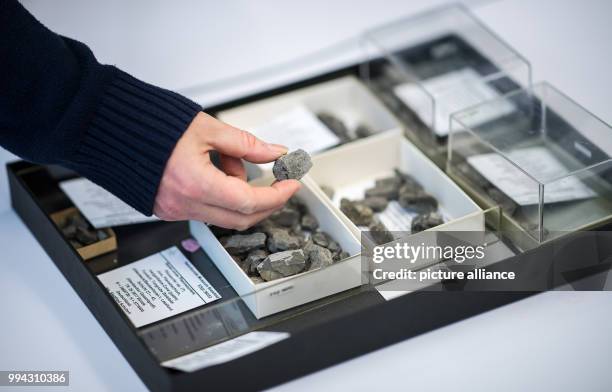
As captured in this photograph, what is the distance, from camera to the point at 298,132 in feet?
6.17

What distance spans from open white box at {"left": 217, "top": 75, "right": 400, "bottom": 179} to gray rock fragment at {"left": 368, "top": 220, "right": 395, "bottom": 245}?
35 centimetres

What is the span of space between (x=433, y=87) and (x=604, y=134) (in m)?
0.45

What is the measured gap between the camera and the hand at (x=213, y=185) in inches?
53.1

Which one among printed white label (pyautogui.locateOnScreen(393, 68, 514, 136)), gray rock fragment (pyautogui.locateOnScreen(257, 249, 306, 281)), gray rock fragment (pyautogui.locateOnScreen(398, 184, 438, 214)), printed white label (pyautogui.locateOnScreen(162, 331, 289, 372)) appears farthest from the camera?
printed white label (pyautogui.locateOnScreen(393, 68, 514, 136))

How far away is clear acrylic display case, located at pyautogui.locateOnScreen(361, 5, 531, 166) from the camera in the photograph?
1864 millimetres

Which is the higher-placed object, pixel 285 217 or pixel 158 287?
pixel 285 217

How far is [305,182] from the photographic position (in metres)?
1.62

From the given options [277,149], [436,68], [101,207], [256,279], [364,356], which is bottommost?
[364,356]

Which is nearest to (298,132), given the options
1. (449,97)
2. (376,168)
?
(376,168)

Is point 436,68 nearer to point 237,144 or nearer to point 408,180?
point 408,180

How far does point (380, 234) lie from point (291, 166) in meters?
0.21

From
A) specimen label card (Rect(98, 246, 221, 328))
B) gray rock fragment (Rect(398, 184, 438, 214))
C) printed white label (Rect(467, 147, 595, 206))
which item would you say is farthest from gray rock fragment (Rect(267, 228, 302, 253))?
printed white label (Rect(467, 147, 595, 206))

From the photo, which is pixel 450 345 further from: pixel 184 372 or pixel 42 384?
pixel 42 384

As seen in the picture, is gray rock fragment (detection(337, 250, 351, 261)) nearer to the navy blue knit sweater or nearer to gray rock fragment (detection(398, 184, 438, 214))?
gray rock fragment (detection(398, 184, 438, 214))
